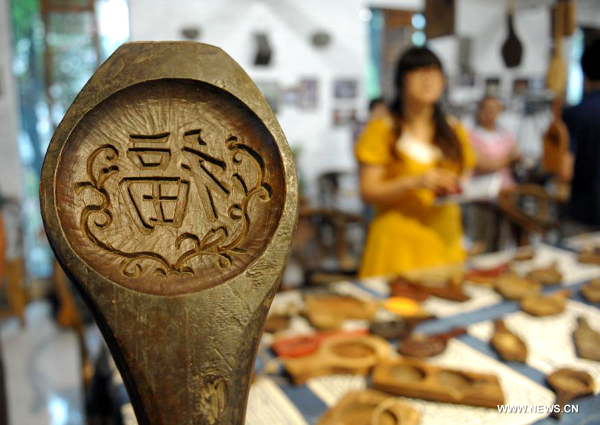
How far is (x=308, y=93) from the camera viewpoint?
4762 mm

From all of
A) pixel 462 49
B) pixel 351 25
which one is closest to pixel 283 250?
pixel 351 25

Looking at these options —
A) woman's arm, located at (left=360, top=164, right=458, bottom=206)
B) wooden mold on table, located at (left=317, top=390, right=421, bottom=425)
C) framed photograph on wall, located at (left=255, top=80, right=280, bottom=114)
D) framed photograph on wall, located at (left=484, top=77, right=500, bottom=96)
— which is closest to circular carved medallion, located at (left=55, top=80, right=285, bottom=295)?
wooden mold on table, located at (left=317, top=390, right=421, bottom=425)

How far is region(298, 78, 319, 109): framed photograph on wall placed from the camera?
15.5 feet

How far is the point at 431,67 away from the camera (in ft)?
5.45

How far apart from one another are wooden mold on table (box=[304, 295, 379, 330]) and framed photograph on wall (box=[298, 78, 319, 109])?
139 inches

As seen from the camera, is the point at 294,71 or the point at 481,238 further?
the point at 294,71

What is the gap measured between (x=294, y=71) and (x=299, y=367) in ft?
12.9

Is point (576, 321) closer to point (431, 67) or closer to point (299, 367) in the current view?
point (299, 367)

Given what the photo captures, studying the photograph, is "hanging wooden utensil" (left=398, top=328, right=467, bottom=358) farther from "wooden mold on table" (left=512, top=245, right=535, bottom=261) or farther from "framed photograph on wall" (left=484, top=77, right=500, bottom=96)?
"framed photograph on wall" (left=484, top=77, right=500, bottom=96)

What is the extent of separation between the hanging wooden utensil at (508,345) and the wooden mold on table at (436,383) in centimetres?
14

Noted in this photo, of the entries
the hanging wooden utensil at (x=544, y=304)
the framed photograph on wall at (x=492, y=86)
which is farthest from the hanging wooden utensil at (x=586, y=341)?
the framed photograph on wall at (x=492, y=86)

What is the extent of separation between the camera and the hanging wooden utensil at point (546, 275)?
1553mm

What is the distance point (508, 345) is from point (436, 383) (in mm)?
279

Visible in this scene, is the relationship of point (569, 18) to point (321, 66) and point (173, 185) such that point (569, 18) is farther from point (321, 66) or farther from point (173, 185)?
point (321, 66)
